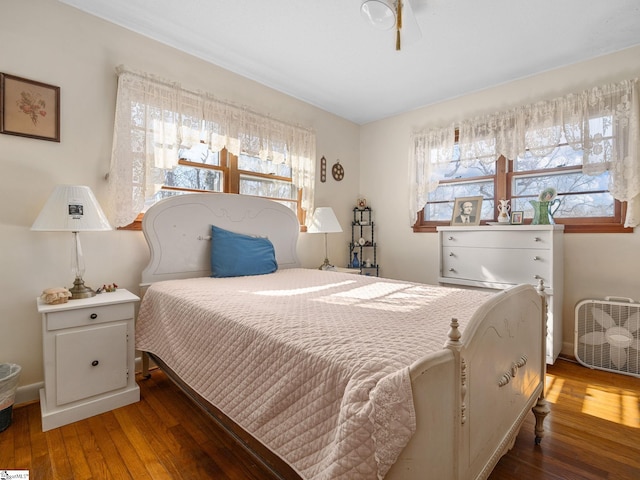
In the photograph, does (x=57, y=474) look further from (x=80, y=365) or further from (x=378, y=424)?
(x=378, y=424)

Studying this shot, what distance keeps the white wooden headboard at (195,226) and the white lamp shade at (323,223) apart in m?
0.38

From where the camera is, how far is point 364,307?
5.17 ft

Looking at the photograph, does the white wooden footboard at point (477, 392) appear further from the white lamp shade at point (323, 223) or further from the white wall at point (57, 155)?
the white wall at point (57, 155)

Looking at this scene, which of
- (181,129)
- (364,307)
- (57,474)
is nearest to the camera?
(57,474)

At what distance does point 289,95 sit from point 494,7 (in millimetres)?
1978

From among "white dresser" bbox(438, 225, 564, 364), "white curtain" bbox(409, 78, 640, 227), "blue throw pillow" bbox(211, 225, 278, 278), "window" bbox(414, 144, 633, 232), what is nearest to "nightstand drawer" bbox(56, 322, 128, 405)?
"blue throw pillow" bbox(211, 225, 278, 278)

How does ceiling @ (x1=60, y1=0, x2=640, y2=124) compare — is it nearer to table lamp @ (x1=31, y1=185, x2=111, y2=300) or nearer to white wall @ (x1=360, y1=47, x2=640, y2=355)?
white wall @ (x1=360, y1=47, x2=640, y2=355)

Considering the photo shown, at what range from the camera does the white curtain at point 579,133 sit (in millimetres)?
2504

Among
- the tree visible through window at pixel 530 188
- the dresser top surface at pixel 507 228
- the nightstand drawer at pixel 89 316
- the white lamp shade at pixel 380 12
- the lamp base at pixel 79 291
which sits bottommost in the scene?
the nightstand drawer at pixel 89 316

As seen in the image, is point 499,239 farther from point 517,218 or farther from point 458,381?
point 458,381

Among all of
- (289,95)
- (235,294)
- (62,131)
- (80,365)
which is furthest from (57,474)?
(289,95)

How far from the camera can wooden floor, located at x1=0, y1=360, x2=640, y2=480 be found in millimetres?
1449

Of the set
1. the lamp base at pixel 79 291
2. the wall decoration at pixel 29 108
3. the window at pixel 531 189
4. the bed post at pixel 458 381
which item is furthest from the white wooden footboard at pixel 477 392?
the wall decoration at pixel 29 108

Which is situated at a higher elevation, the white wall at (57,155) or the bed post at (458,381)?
the white wall at (57,155)
